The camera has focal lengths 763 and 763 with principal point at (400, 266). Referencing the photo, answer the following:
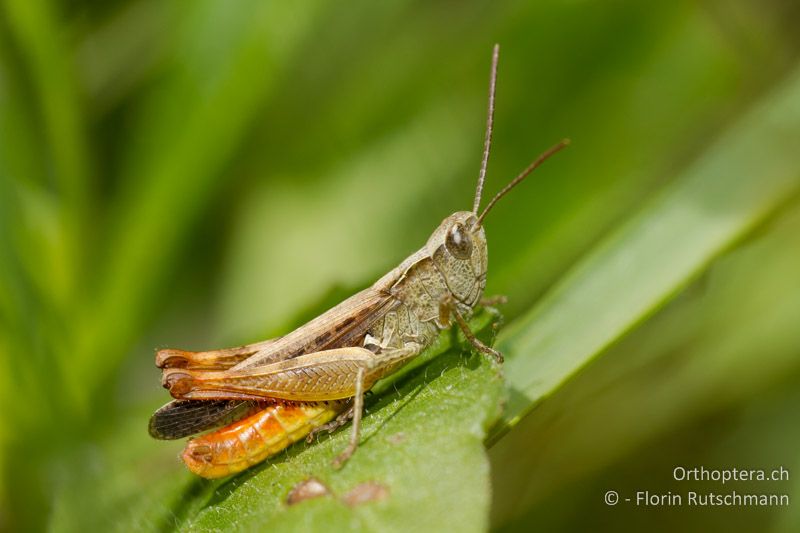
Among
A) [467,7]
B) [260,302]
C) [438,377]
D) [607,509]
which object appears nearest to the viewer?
[438,377]

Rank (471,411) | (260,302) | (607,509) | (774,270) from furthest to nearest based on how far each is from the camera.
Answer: (260,302) → (774,270) → (607,509) → (471,411)

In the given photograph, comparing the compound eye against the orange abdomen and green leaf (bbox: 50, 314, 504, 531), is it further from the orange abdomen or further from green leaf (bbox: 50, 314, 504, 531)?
the orange abdomen

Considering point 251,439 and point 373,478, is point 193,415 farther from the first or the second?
point 373,478

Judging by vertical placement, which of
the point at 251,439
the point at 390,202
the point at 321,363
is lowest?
the point at 251,439

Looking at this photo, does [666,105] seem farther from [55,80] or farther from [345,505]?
[55,80]

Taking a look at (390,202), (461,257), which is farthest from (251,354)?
(390,202)

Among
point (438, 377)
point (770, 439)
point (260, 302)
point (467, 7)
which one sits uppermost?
point (467, 7)

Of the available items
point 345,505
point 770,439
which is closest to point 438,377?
point 345,505
